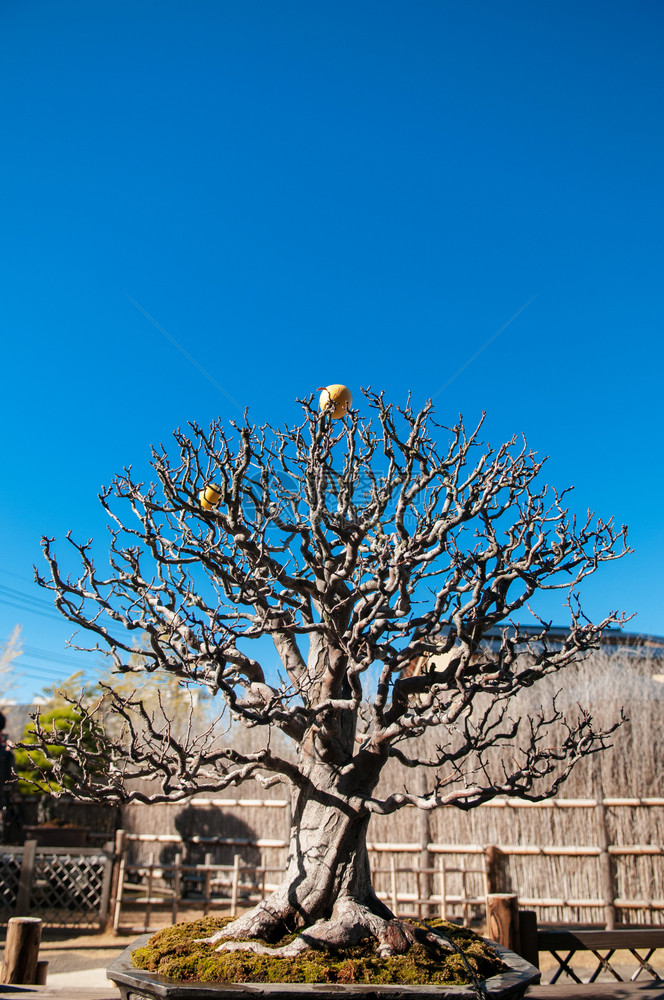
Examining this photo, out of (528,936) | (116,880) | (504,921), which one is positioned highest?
(504,921)

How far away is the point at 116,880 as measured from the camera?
9695 mm

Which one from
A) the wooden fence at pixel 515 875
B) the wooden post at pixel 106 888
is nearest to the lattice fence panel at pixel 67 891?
the wooden post at pixel 106 888

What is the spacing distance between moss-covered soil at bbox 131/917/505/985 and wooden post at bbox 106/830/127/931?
22.3ft

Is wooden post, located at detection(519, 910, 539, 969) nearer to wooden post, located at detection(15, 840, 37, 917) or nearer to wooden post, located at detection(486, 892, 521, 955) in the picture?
wooden post, located at detection(486, 892, 521, 955)

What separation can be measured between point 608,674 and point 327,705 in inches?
Answer: 372

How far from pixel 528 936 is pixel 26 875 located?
24.7ft

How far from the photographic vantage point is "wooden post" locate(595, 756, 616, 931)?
8.44 m

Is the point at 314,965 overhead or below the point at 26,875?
overhead

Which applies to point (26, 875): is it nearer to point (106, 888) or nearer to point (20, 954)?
point (106, 888)

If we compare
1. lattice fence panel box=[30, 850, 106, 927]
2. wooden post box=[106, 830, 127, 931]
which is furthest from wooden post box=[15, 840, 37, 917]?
wooden post box=[106, 830, 127, 931]

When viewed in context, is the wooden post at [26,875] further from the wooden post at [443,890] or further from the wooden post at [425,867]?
the wooden post at [443,890]

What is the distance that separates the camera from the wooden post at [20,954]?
4492 millimetres

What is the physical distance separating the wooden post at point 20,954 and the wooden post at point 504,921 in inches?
123

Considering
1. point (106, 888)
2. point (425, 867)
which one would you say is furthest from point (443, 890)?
point (106, 888)
